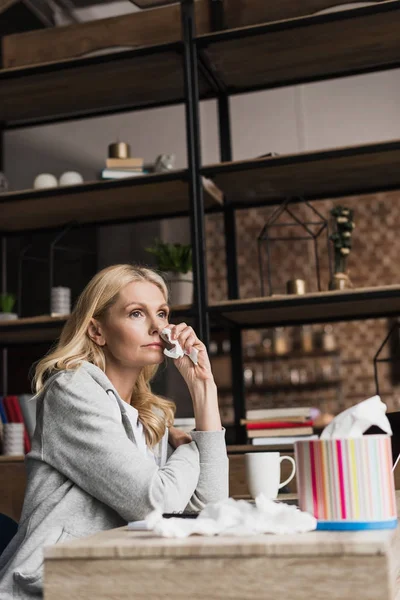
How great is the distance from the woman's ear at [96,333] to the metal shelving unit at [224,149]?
101cm

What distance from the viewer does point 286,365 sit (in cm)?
746

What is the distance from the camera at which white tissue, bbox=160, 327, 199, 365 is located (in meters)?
1.58

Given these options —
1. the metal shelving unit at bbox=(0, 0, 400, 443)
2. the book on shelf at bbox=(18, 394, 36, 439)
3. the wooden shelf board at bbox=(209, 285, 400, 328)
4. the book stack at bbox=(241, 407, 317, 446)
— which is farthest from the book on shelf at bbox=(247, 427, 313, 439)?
the book on shelf at bbox=(18, 394, 36, 439)

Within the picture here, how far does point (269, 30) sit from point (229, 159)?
0.55 meters

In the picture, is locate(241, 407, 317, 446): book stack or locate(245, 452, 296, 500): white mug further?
locate(241, 407, 317, 446): book stack

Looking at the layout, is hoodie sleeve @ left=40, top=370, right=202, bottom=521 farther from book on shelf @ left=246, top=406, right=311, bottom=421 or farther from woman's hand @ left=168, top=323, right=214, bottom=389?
book on shelf @ left=246, top=406, right=311, bottom=421

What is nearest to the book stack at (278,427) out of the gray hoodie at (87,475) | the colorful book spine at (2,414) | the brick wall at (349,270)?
the colorful book spine at (2,414)

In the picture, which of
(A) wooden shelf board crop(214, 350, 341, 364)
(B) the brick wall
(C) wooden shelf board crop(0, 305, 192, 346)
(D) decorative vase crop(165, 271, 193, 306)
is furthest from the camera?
(A) wooden shelf board crop(214, 350, 341, 364)

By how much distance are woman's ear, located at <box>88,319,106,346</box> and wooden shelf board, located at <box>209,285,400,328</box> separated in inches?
40.7

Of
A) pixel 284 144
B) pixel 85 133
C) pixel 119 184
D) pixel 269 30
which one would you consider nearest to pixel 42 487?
pixel 119 184

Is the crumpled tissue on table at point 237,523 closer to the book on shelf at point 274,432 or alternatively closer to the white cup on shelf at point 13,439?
the book on shelf at point 274,432

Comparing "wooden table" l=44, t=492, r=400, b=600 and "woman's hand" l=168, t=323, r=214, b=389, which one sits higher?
"woman's hand" l=168, t=323, r=214, b=389

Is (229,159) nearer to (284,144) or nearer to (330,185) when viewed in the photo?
(330,185)

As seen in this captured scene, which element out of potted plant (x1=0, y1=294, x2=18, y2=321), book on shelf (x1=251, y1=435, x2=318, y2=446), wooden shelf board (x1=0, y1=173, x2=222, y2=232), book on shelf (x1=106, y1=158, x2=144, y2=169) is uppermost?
book on shelf (x1=106, y1=158, x2=144, y2=169)
